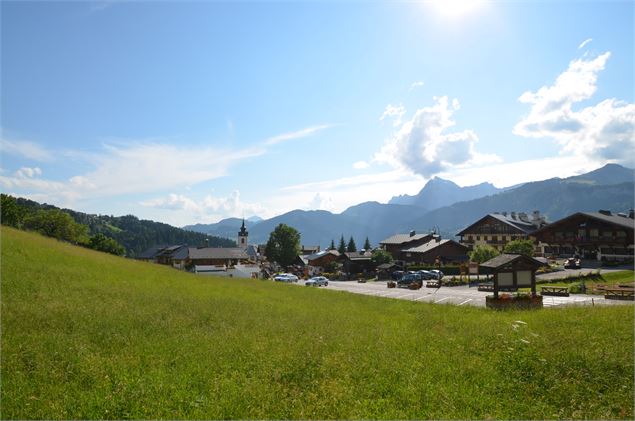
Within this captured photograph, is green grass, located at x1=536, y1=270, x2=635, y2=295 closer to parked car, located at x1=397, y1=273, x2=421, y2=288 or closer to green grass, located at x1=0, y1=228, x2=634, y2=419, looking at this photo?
parked car, located at x1=397, y1=273, x2=421, y2=288

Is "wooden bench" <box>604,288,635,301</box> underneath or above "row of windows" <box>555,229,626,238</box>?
underneath

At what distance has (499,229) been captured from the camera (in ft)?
319

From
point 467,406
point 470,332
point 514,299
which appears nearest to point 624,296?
point 514,299

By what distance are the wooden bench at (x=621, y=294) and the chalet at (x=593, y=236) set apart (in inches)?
1291

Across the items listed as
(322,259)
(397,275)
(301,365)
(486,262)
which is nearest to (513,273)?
(486,262)

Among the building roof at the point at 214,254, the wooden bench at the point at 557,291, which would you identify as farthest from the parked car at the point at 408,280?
the building roof at the point at 214,254

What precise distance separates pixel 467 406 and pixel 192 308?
56.4ft

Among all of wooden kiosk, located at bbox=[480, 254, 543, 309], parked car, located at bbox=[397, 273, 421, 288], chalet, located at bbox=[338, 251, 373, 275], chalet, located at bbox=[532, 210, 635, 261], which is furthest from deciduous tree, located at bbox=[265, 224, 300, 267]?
wooden kiosk, located at bbox=[480, 254, 543, 309]

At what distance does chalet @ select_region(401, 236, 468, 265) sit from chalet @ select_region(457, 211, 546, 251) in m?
6.63

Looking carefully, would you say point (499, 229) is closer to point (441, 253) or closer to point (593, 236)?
point (441, 253)

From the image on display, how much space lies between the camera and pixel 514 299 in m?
27.3

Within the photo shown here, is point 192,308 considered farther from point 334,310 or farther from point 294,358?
point 294,358

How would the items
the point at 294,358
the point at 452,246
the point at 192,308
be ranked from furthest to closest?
the point at 452,246
the point at 192,308
the point at 294,358

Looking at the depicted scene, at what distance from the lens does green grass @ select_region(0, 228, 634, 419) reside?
9.41 m
